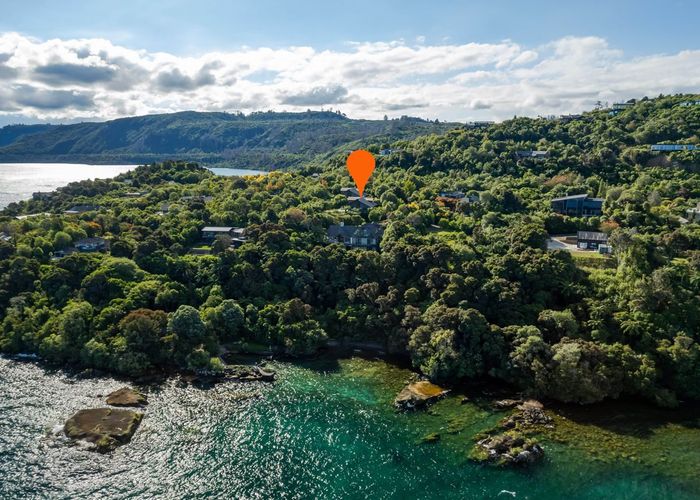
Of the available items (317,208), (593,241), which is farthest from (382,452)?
(317,208)

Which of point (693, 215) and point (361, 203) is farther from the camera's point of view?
point (361, 203)

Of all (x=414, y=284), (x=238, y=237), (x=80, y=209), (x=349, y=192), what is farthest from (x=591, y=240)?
(x=80, y=209)

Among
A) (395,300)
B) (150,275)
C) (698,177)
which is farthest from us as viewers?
(698,177)

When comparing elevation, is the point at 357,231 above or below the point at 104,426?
above

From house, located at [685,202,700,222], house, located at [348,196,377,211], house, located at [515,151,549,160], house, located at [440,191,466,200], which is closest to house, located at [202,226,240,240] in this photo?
house, located at [348,196,377,211]

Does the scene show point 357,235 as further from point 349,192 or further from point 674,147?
point 674,147

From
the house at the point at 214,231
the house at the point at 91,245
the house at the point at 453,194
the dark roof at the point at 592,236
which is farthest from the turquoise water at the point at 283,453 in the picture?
the house at the point at 453,194

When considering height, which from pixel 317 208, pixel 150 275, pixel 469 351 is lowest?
pixel 469 351

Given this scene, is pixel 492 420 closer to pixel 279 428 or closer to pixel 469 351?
pixel 469 351
